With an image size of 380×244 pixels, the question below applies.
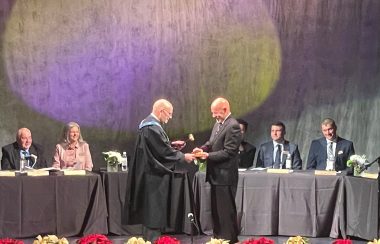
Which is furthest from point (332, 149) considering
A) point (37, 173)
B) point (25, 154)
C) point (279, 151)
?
point (25, 154)

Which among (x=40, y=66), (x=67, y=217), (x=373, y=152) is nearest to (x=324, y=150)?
(x=373, y=152)

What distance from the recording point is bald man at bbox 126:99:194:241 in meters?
7.53

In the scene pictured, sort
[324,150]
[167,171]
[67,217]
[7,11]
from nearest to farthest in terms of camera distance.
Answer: [167,171], [67,217], [324,150], [7,11]

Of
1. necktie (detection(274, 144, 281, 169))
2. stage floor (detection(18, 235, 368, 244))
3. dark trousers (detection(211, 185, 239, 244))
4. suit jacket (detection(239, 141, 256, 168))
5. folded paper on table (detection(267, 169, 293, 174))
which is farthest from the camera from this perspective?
suit jacket (detection(239, 141, 256, 168))

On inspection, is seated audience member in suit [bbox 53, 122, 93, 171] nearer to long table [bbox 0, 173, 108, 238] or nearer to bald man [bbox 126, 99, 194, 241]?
long table [bbox 0, 173, 108, 238]

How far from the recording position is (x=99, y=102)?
10.7m

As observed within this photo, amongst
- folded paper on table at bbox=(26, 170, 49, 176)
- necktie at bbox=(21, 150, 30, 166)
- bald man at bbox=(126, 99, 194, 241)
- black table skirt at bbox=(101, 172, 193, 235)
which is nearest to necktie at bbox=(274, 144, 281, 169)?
black table skirt at bbox=(101, 172, 193, 235)

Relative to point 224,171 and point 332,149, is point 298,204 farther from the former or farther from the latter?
point 224,171

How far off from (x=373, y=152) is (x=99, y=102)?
3954 millimetres

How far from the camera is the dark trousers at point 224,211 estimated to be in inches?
303

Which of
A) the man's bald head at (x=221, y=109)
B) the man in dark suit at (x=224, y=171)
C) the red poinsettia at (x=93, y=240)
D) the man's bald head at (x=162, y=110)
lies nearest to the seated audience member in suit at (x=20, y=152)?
the man's bald head at (x=162, y=110)

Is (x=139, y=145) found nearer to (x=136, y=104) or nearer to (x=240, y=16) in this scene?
(x=136, y=104)

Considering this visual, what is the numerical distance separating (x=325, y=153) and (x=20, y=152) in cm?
369

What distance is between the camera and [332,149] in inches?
358
